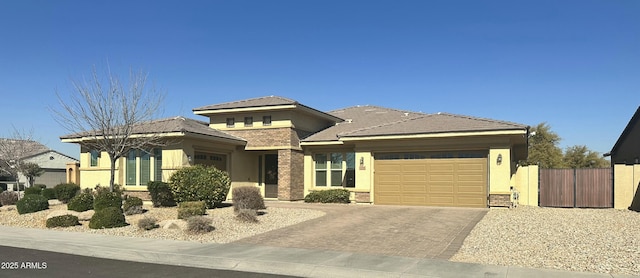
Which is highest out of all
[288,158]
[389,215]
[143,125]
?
[143,125]

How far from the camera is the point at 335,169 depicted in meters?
24.7

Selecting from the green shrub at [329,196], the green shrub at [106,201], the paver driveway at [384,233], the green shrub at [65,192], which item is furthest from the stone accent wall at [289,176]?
the green shrub at [65,192]

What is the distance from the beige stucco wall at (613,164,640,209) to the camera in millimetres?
19984

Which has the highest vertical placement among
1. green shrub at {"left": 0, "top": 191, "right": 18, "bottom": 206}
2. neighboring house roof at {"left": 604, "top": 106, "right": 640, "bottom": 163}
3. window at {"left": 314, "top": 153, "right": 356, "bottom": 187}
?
neighboring house roof at {"left": 604, "top": 106, "right": 640, "bottom": 163}

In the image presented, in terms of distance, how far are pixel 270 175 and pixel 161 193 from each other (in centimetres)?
854

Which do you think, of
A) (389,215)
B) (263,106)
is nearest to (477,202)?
(389,215)

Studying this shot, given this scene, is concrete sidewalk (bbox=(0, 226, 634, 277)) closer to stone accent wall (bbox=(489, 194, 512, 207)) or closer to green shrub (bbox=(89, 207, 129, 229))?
green shrub (bbox=(89, 207, 129, 229))

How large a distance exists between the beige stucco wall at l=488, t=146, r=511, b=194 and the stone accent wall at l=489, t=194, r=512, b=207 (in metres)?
0.17

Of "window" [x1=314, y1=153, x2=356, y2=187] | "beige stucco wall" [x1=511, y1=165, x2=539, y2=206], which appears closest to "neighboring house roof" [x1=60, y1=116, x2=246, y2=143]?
"window" [x1=314, y1=153, x2=356, y2=187]

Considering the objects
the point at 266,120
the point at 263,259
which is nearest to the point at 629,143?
the point at 266,120

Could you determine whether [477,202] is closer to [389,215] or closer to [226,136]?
[389,215]

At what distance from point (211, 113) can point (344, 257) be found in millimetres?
17754

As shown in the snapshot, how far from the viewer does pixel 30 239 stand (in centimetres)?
1220

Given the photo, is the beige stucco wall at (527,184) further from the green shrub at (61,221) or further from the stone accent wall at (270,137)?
the green shrub at (61,221)
